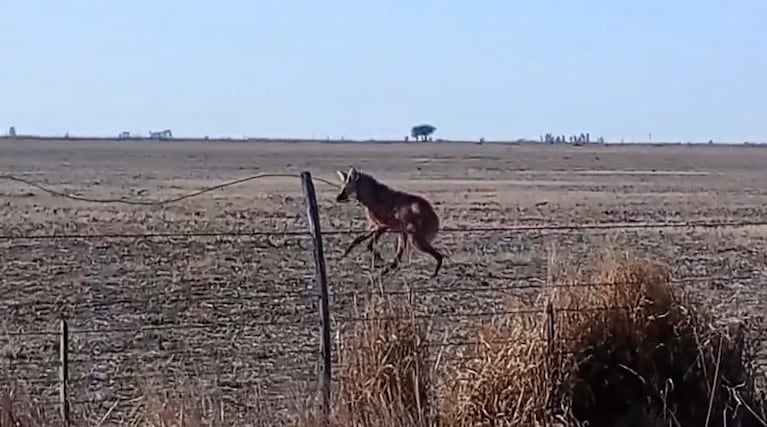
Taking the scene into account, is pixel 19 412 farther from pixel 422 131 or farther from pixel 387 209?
pixel 422 131

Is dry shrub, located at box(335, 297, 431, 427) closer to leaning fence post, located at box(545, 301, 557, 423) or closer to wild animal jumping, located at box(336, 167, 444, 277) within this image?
wild animal jumping, located at box(336, 167, 444, 277)

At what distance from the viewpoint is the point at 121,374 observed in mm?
11156

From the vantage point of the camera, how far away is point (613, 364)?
8.43m

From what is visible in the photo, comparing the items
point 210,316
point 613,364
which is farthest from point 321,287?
point 210,316

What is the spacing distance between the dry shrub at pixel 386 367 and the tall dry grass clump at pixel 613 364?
267mm

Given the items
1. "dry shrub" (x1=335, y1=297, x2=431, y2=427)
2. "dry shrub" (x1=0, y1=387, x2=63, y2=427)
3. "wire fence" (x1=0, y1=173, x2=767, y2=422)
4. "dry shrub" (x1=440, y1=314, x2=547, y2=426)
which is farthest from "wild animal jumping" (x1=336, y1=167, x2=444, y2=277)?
"dry shrub" (x1=0, y1=387, x2=63, y2=427)

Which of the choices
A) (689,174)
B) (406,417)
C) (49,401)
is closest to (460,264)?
(49,401)

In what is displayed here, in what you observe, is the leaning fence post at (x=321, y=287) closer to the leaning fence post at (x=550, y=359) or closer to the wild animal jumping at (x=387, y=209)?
the wild animal jumping at (x=387, y=209)

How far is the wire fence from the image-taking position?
9.10 m

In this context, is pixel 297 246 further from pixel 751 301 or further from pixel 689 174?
pixel 689 174

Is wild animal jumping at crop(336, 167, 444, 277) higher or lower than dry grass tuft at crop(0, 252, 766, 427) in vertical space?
higher

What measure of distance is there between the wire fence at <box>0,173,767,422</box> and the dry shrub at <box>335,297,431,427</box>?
0.26 feet

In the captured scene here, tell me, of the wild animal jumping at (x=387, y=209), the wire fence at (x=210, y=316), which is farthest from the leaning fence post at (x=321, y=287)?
the wild animal jumping at (x=387, y=209)

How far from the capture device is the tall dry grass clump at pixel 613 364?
26.6 feet
